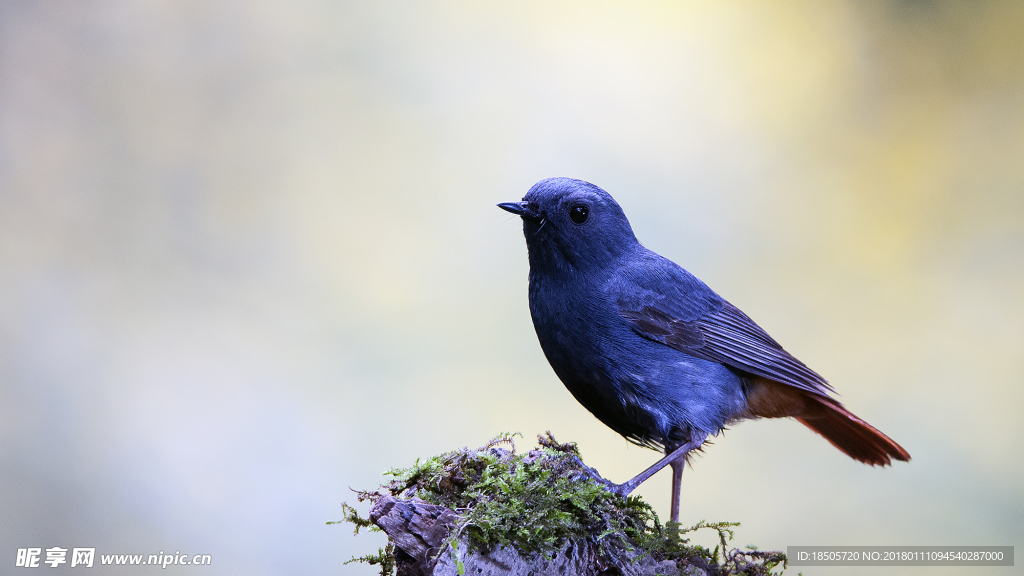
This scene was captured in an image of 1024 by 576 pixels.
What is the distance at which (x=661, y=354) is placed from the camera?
362 cm

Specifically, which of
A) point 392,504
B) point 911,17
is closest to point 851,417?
point 392,504

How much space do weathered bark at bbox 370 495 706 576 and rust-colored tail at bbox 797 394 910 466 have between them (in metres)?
1.46

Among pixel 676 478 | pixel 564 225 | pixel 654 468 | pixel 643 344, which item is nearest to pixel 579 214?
pixel 564 225

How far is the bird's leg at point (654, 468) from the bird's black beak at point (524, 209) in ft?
4.29

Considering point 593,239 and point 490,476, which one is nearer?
point 490,476

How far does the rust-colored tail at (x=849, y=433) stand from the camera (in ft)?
12.7

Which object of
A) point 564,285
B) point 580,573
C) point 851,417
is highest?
point 564,285

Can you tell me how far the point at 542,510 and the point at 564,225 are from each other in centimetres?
146

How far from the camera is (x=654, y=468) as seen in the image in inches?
133

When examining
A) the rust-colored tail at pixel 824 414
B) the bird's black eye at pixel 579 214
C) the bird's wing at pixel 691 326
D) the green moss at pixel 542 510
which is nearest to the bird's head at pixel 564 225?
the bird's black eye at pixel 579 214

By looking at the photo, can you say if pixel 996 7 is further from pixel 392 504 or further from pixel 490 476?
pixel 392 504

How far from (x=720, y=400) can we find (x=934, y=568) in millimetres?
3573

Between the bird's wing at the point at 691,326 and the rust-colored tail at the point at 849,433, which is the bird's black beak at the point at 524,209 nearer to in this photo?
the bird's wing at the point at 691,326

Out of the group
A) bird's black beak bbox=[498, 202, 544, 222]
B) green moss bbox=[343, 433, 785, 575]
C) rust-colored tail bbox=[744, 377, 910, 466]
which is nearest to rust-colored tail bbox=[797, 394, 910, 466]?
rust-colored tail bbox=[744, 377, 910, 466]
